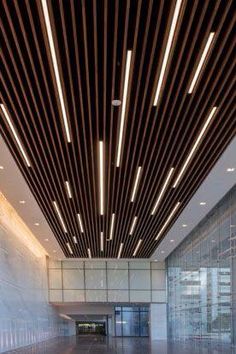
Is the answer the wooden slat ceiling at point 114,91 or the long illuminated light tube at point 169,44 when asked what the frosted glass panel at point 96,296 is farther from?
the long illuminated light tube at point 169,44

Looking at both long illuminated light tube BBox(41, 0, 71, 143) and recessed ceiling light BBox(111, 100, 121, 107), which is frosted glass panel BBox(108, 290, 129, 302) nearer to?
long illuminated light tube BBox(41, 0, 71, 143)

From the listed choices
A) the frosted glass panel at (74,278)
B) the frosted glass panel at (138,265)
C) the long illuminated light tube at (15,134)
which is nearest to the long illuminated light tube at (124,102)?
the long illuminated light tube at (15,134)

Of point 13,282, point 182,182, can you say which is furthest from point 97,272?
point 182,182

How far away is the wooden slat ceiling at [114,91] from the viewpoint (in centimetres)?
571

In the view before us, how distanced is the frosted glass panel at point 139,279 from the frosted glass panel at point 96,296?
66.2 inches

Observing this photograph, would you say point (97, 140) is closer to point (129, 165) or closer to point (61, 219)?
point (129, 165)

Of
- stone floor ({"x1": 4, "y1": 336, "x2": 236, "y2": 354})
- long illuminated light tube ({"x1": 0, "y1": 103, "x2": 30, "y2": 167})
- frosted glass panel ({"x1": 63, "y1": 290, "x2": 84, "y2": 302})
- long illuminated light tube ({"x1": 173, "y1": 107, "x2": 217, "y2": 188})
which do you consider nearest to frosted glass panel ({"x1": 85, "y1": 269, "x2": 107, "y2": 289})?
frosted glass panel ({"x1": 63, "y1": 290, "x2": 84, "y2": 302})

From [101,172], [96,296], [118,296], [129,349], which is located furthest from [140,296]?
[101,172]

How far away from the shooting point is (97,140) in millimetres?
9664

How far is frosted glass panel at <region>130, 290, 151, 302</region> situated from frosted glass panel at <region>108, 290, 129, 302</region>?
0.97ft

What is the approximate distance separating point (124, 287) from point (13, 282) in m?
12.0

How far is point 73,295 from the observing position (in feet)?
95.1

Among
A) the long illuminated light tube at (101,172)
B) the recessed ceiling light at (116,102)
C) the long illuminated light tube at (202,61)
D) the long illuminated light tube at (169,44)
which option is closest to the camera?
the long illuminated light tube at (169,44)

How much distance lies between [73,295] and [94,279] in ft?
4.92
